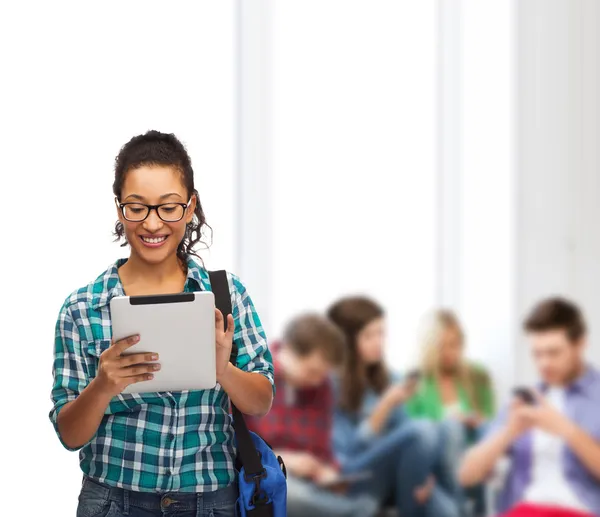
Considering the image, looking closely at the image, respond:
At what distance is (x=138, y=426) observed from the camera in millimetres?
1070

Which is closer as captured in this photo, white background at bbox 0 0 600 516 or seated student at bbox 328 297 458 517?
white background at bbox 0 0 600 516

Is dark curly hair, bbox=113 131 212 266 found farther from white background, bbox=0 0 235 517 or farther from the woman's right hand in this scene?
white background, bbox=0 0 235 517

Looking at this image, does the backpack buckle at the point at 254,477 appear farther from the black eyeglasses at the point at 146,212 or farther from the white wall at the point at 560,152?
the white wall at the point at 560,152

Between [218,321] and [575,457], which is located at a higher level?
[218,321]

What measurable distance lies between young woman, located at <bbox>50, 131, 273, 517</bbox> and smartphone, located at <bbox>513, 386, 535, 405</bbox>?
2362 millimetres

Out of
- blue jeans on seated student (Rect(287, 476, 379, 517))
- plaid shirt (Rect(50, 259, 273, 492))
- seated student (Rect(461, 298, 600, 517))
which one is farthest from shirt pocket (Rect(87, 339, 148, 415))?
seated student (Rect(461, 298, 600, 517))

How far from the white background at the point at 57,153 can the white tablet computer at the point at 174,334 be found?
5.21 feet

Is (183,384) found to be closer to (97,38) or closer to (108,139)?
(108,139)

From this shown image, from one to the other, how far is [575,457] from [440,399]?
22.6 inches

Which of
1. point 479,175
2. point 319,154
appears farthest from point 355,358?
point 479,175

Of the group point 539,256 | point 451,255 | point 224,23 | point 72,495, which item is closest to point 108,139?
point 224,23

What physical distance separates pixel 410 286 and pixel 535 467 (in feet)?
2.86

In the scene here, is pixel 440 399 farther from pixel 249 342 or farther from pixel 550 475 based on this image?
pixel 249 342

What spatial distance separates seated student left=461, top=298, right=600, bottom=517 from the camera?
120 inches
